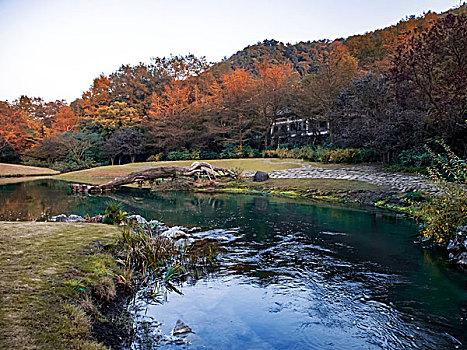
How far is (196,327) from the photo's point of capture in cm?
381

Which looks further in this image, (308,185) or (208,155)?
(208,155)

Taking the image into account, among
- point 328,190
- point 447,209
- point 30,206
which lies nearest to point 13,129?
point 30,206

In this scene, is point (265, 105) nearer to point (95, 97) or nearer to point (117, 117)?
point (117, 117)

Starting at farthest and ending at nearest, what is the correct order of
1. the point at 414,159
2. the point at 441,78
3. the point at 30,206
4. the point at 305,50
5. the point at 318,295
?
the point at 305,50
the point at 414,159
the point at 441,78
the point at 30,206
the point at 318,295

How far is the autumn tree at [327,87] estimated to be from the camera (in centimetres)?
2406

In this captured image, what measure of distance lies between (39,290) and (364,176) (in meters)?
14.3


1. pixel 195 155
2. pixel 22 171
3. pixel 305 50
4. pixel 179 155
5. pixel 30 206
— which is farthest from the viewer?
pixel 305 50

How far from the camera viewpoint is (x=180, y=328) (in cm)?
370

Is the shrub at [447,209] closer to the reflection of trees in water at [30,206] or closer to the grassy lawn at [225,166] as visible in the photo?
the reflection of trees in water at [30,206]

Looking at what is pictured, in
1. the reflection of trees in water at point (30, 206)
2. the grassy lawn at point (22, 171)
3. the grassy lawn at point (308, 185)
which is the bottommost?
the reflection of trees in water at point (30, 206)

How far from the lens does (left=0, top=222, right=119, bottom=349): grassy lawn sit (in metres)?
2.67

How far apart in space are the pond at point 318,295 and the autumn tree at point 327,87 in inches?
648

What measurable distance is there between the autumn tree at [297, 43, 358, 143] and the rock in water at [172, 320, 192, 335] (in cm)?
2060

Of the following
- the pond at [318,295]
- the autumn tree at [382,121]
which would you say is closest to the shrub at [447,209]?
the pond at [318,295]
